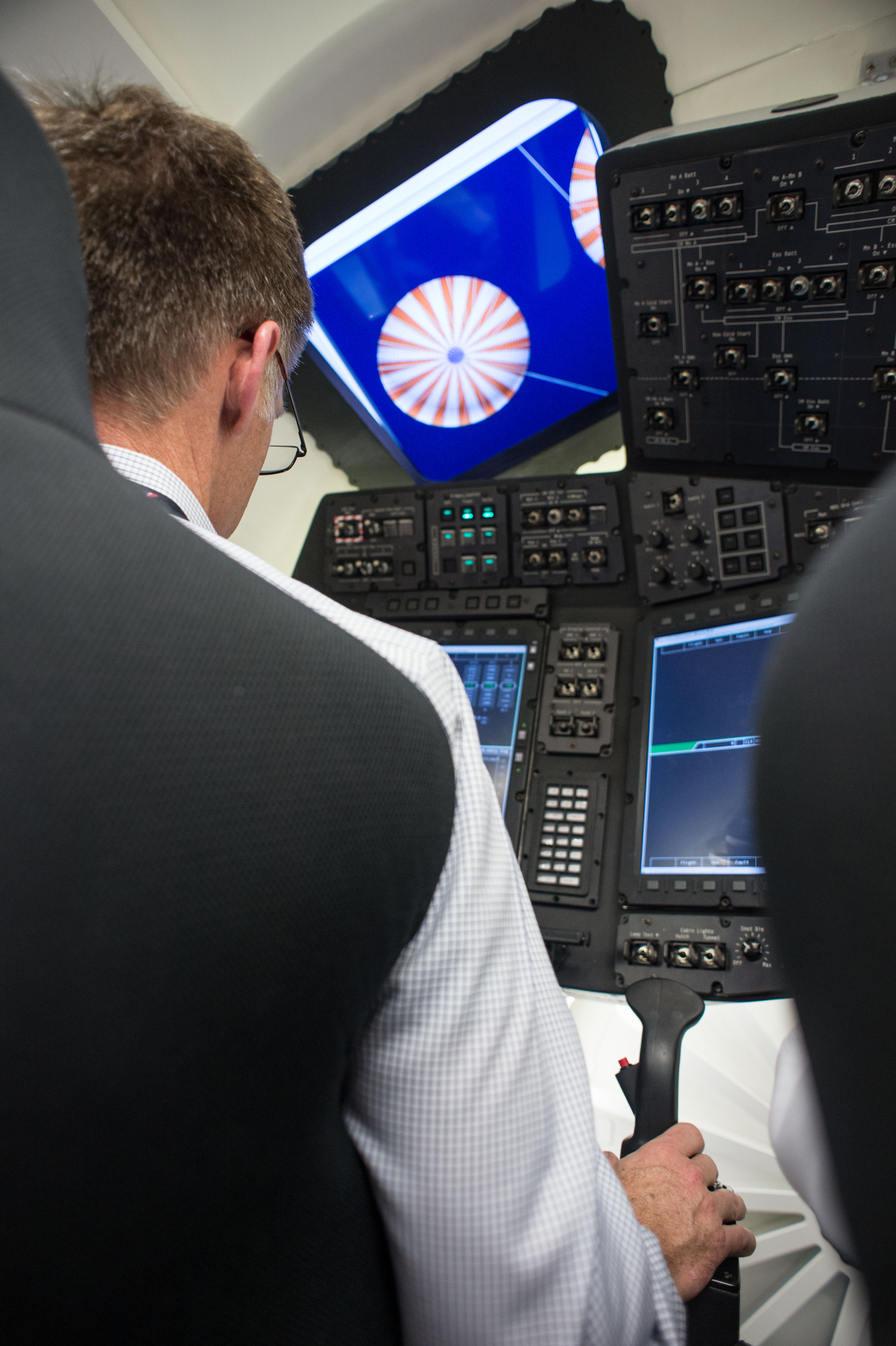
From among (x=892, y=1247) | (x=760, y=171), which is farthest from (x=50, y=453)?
(x=760, y=171)

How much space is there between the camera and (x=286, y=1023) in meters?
0.51

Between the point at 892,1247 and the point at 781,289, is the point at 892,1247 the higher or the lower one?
the lower one

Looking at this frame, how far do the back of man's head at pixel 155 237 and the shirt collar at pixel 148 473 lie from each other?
0.18ft

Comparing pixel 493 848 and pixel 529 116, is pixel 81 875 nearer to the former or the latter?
pixel 493 848

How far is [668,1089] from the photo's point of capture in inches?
49.0

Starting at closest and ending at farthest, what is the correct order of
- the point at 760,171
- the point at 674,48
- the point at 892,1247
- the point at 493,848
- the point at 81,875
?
the point at 892,1247 < the point at 81,875 < the point at 493,848 < the point at 760,171 < the point at 674,48

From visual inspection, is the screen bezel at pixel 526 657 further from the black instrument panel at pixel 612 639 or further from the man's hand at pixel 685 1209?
the man's hand at pixel 685 1209

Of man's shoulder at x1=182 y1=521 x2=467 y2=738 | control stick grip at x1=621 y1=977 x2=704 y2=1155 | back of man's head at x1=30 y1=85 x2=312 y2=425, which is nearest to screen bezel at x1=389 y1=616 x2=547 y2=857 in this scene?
control stick grip at x1=621 y1=977 x2=704 y2=1155

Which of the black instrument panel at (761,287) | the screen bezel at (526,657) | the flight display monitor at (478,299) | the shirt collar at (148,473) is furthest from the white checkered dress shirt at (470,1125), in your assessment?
the flight display monitor at (478,299)

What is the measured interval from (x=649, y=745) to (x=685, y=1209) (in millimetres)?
926


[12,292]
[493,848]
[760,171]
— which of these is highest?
[760,171]

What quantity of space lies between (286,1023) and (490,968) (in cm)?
18

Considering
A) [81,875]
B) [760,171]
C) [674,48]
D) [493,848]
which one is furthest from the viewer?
[674,48]

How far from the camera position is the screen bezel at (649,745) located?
1489 millimetres
